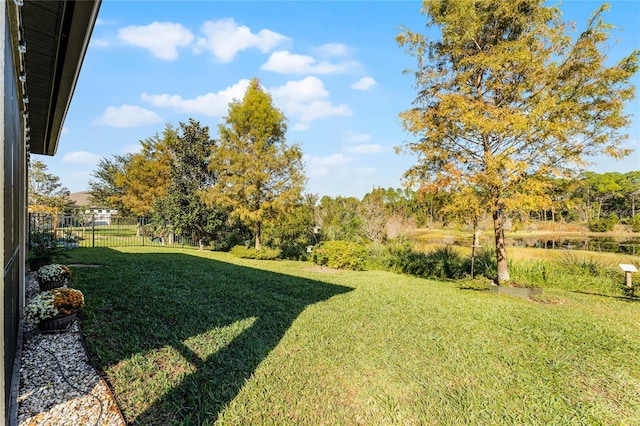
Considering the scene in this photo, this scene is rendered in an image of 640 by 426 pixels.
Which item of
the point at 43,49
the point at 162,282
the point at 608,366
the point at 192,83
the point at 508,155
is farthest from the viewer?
the point at 192,83

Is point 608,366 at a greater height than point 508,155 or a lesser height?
lesser

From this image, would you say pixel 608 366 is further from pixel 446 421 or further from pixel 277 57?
pixel 277 57

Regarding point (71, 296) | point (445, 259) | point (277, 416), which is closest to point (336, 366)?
point (277, 416)

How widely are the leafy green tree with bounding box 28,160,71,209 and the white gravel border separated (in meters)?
24.4

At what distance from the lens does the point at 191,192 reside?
15.1 metres

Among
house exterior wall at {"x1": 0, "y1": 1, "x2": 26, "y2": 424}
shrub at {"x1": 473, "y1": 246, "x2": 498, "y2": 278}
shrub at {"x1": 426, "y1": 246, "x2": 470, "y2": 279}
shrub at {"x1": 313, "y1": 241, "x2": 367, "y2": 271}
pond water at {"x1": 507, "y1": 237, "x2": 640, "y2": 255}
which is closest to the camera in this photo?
house exterior wall at {"x1": 0, "y1": 1, "x2": 26, "y2": 424}

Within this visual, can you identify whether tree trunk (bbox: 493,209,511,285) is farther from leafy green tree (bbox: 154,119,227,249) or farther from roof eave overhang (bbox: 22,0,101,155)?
leafy green tree (bbox: 154,119,227,249)

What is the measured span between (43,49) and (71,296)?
272cm

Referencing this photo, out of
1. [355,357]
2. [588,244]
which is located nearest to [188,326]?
[355,357]

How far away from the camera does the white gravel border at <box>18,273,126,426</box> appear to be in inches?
84.2

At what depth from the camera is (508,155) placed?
6.94m

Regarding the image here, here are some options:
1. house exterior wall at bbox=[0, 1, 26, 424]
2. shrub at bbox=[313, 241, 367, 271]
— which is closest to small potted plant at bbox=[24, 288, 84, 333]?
house exterior wall at bbox=[0, 1, 26, 424]

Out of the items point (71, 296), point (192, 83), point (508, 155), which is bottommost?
point (71, 296)

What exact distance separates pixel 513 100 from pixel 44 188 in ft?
97.3
